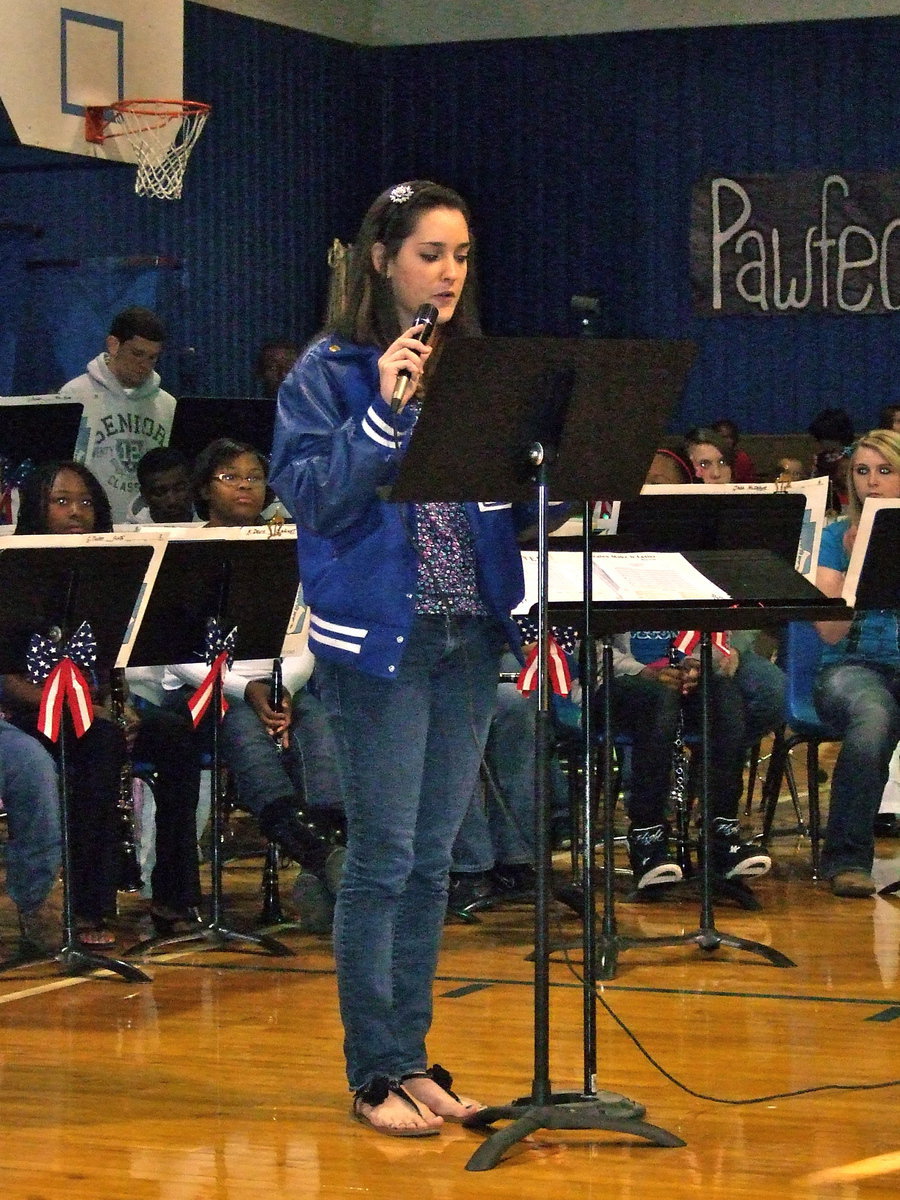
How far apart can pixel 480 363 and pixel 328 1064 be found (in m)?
1.56

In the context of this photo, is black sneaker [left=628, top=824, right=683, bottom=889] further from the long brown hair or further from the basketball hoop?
the basketball hoop

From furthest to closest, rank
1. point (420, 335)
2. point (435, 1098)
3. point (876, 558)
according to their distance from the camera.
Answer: point (876, 558)
point (435, 1098)
point (420, 335)

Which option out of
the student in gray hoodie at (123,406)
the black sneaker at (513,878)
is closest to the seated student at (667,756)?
the black sneaker at (513,878)

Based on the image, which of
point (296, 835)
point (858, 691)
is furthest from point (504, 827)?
point (858, 691)

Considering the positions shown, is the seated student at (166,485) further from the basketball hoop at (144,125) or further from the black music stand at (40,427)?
the basketball hoop at (144,125)

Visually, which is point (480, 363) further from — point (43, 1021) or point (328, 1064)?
point (43, 1021)

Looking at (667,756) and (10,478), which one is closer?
(667,756)

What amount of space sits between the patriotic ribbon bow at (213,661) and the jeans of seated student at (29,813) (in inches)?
15.2

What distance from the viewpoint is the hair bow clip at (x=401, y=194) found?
3.17m

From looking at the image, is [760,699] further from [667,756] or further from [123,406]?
[123,406]

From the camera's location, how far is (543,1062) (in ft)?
10.3

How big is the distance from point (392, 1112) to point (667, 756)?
2.39 meters

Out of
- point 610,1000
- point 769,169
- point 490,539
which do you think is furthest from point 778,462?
point 490,539

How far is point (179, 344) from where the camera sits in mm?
11742
